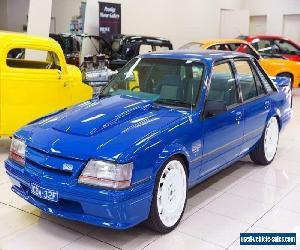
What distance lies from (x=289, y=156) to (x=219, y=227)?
2.50m

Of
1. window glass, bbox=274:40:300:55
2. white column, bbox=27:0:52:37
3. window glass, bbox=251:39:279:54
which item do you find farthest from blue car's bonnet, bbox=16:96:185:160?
window glass, bbox=274:40:300:55

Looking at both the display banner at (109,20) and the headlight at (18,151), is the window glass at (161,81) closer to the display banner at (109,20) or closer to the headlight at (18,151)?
the headlight at (18,151)

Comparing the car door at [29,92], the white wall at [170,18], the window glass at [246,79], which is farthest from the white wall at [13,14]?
the window glass at [246,79]

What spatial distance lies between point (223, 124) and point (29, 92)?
272 centimetres

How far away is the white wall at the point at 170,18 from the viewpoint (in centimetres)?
1190

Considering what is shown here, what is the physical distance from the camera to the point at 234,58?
14.2ft

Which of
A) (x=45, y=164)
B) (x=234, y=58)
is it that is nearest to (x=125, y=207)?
(x=45, y=164)

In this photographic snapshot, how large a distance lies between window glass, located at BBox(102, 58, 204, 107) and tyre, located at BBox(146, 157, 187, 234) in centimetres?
62

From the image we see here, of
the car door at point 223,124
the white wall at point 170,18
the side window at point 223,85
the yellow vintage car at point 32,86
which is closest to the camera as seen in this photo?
the car door at point 223,124

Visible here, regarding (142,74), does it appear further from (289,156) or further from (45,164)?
(289,156)

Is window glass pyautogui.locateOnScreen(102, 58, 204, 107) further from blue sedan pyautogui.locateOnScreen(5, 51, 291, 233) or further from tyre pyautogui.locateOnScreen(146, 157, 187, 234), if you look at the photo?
tyre pyautogui.locateOnScreen(146, 157, 187, 234)

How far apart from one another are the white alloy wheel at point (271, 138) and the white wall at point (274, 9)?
1241cm

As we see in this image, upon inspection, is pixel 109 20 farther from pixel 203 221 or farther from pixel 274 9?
pixel 203 221

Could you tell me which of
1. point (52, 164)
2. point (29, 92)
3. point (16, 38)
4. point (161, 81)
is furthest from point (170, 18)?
point (52, 164)
